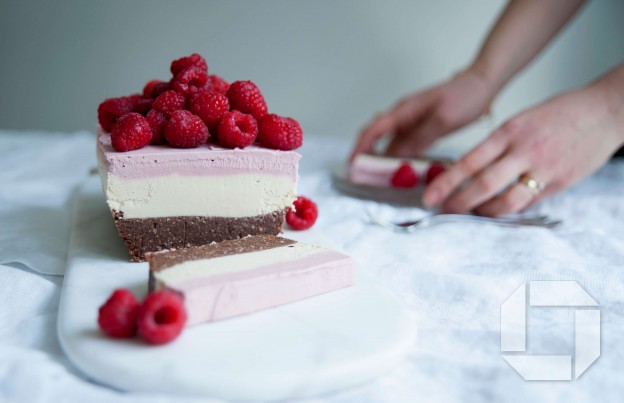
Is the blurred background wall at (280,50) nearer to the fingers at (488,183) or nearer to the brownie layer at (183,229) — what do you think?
the fingers at (488,183)

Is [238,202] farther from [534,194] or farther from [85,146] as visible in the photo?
[85,146]

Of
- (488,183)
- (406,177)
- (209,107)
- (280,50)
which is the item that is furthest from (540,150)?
(280,50)

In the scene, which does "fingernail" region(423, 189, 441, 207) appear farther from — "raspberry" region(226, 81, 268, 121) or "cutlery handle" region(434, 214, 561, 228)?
"raspberry" region(226, 81, 268, 121)

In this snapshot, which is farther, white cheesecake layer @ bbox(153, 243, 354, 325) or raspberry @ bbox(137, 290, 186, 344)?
white cheesecake layer @ bbox(153, 243, 354, 325)

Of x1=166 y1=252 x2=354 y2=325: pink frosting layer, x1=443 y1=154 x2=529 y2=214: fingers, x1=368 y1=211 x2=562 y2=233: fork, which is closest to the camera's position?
x1=166 y1=252 x2=354 y2=325: pink frosting layer

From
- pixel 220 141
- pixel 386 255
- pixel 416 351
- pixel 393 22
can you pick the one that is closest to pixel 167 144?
pixel 220 141

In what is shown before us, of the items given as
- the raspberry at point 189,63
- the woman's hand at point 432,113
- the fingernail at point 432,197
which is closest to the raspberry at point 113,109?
the raspberry at point 189,63

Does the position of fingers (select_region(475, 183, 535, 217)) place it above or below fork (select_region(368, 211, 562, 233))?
above

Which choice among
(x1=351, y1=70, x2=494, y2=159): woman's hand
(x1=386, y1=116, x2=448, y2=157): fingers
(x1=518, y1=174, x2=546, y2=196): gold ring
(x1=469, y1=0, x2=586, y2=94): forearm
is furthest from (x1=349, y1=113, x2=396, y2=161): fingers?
(x1=518, y1=174, x2=546, y2=196): gold ring
